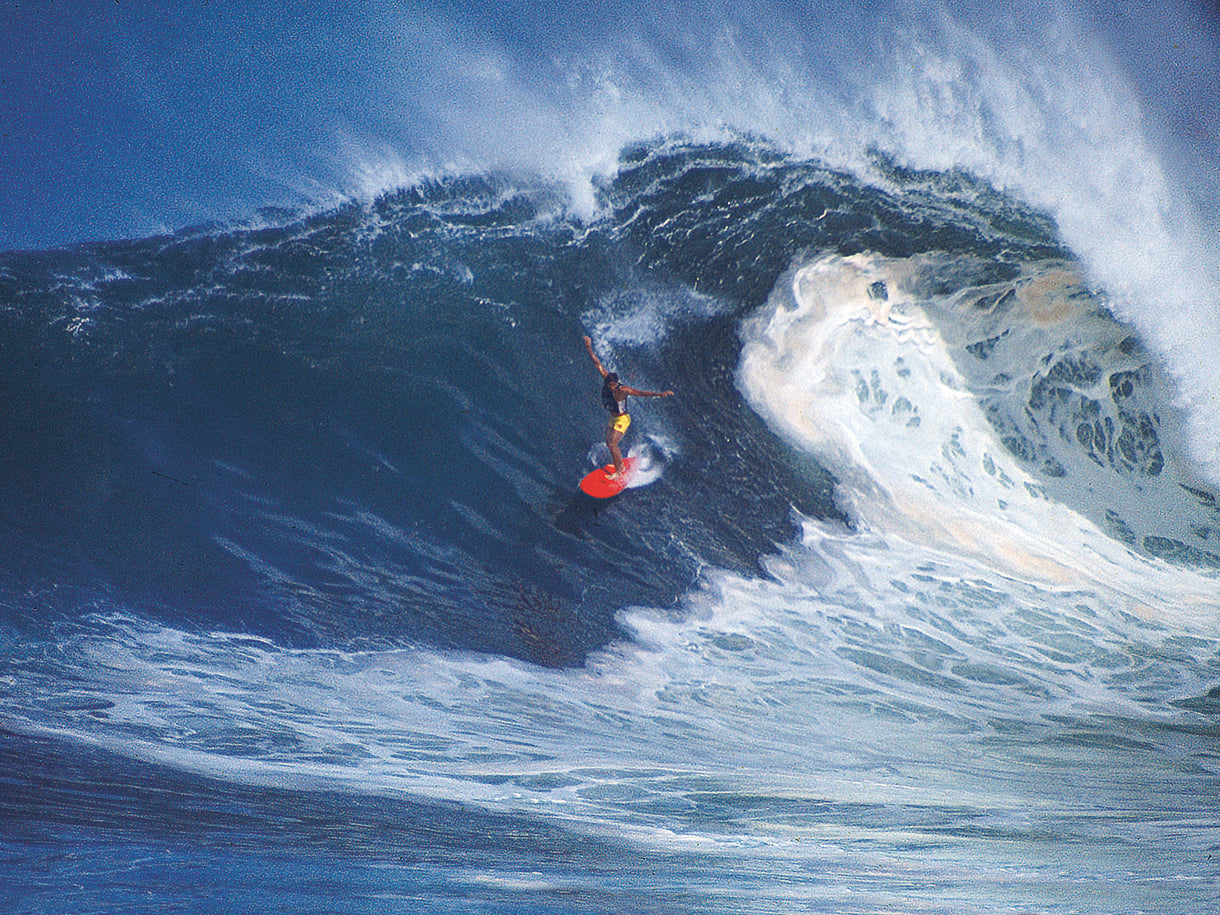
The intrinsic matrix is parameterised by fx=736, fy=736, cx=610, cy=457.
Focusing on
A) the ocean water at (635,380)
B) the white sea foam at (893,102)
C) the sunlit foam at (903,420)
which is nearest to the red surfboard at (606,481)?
the ocean water at (635,380)

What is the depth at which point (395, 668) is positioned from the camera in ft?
21.6

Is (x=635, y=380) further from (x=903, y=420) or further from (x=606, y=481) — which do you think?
(x=903, y=420)

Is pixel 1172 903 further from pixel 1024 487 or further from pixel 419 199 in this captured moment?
pixel 419 199

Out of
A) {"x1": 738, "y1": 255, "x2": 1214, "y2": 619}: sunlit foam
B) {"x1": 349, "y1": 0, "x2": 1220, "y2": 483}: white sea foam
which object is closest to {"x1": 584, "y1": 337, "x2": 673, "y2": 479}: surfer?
{"x1": 738, "y1": 255, "x2": 1214, "y2": 619}: sunlit foam

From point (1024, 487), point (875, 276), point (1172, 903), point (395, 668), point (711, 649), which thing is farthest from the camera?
point (1172, 903)

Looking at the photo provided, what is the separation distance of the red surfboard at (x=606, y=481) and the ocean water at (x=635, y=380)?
0.10 m

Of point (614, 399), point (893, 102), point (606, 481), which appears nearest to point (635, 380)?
point (614, 399)

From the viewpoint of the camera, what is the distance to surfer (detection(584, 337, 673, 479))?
4.23 m

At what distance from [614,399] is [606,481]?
0.82 metres

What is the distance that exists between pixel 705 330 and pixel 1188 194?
270 cm

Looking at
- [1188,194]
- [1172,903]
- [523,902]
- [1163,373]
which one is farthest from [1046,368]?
[1172,903]

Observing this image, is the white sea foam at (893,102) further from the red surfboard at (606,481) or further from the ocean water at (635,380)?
the red surfboard at (606,481)

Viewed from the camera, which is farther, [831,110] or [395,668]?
[395,668]

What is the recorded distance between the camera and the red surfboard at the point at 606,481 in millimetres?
4879
